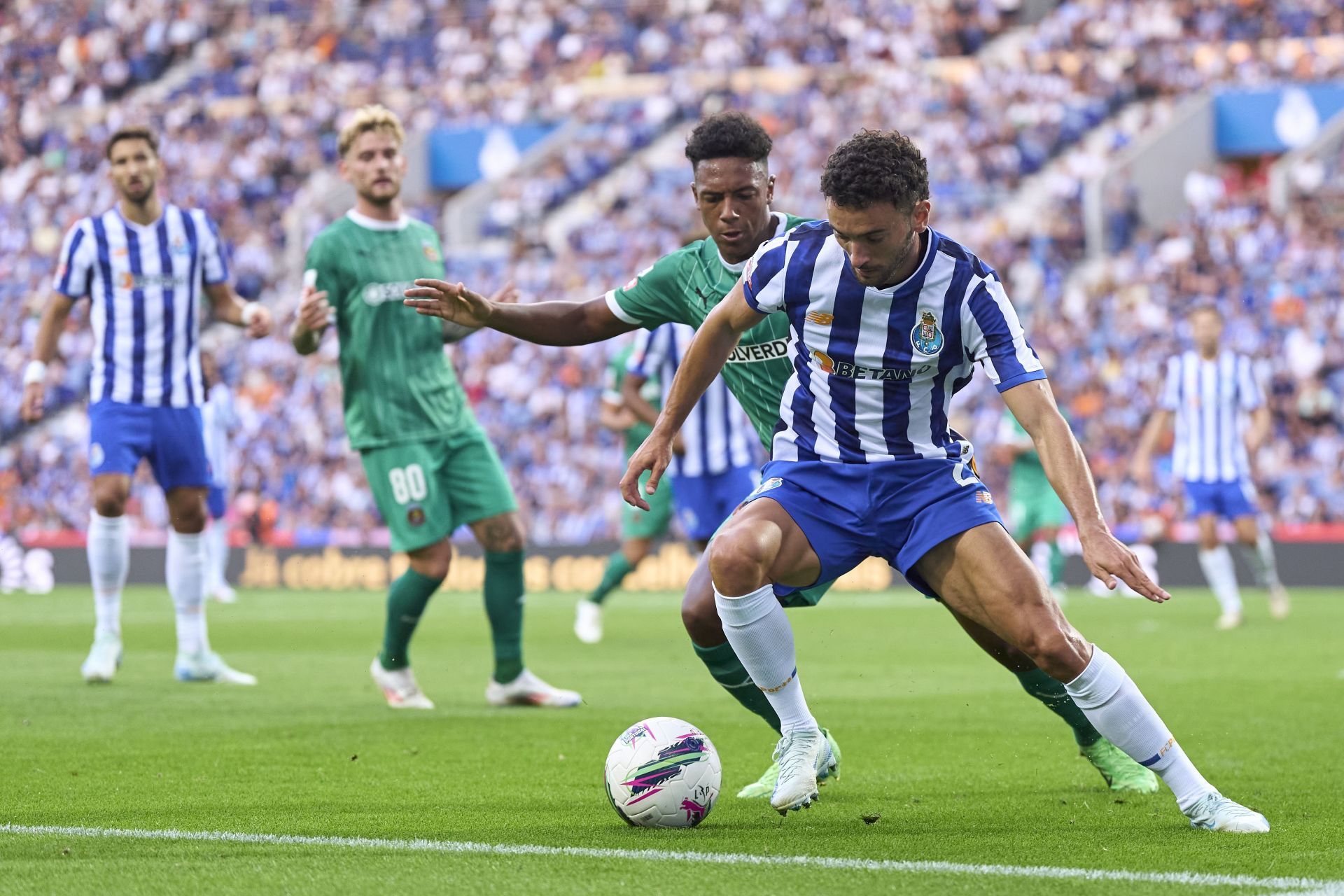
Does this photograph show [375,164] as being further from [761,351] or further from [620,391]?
[620,391]

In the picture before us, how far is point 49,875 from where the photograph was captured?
4.32 m

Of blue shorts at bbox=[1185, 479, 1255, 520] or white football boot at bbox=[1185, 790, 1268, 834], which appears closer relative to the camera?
white football boot at bbox=[1185, 790, 1268, 834]

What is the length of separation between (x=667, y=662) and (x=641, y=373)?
1.86 metres

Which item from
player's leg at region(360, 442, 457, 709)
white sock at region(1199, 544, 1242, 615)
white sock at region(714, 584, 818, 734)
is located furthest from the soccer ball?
white sock at region(1199, 544, 1242, 615)

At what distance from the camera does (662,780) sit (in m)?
5.20

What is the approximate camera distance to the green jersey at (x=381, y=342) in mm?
8508

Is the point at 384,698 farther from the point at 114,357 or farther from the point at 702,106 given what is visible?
the point at 702,106

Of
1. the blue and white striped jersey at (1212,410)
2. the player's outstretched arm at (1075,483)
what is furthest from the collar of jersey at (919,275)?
the blue and white striped jersey at (1212,410)

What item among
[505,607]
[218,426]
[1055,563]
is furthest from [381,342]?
[1055,563]

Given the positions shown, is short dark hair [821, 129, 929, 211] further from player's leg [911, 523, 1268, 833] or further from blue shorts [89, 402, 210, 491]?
blue shorts [89, 402, 210, 491]

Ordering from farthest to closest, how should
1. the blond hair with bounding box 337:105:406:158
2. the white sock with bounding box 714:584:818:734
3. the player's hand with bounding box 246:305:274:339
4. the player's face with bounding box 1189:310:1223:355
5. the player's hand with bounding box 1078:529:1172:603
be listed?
the player's face with bounding box 1189:310:1223:355, the player's hand with bounding box 246:305:274:339, the blond hair with bounding box 337:105:406:158, the white sock with bounding box 714:584:818:734, the player's hand with bounding box 1078:529:1172:603

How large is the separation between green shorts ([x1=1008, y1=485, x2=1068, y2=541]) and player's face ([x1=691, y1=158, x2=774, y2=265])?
455 inches

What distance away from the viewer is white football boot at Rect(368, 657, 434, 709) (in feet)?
28.7

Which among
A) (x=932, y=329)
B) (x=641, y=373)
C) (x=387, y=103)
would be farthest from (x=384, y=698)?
(x=387, y=103)
